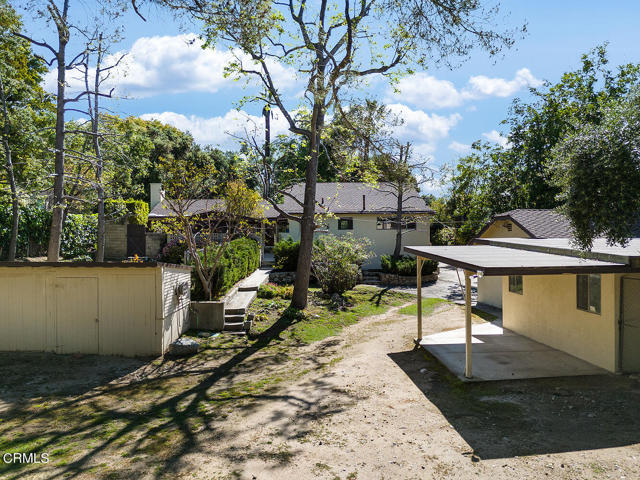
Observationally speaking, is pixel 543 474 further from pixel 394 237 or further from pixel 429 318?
pixel 394 237

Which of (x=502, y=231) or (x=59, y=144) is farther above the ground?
(x=59, y=144)

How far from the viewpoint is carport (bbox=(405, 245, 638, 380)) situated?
8016mm

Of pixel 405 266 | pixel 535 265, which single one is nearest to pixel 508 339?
pixel 535 265

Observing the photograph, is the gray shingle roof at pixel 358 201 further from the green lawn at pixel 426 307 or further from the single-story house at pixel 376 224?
the green lawn at pixel 426 307

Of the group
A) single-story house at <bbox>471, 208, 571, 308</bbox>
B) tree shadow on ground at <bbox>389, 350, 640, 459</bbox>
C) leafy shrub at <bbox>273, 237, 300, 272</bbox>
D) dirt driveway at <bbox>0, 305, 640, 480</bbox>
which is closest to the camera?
dirt driveway at <bbox>0, 305, 640, 480</bbox>

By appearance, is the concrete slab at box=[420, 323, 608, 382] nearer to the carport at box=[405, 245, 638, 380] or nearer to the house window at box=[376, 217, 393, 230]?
the carport at box=[405, 245, 638, 380]

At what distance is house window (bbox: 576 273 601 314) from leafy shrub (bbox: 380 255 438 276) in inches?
489

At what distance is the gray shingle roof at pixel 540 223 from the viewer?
1409 cm

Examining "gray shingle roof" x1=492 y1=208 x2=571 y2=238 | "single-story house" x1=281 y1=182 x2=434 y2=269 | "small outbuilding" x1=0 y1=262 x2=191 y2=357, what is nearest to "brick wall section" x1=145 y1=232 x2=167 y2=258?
"single-story house" x1=281 y1=182 x2=434 y2=269

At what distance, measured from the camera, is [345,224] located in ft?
87.3

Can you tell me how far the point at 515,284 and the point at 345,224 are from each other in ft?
48.4

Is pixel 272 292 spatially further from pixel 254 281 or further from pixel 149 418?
pixel 149 418

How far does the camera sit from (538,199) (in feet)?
76.7

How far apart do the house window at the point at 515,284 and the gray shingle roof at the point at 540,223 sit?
2282mm
